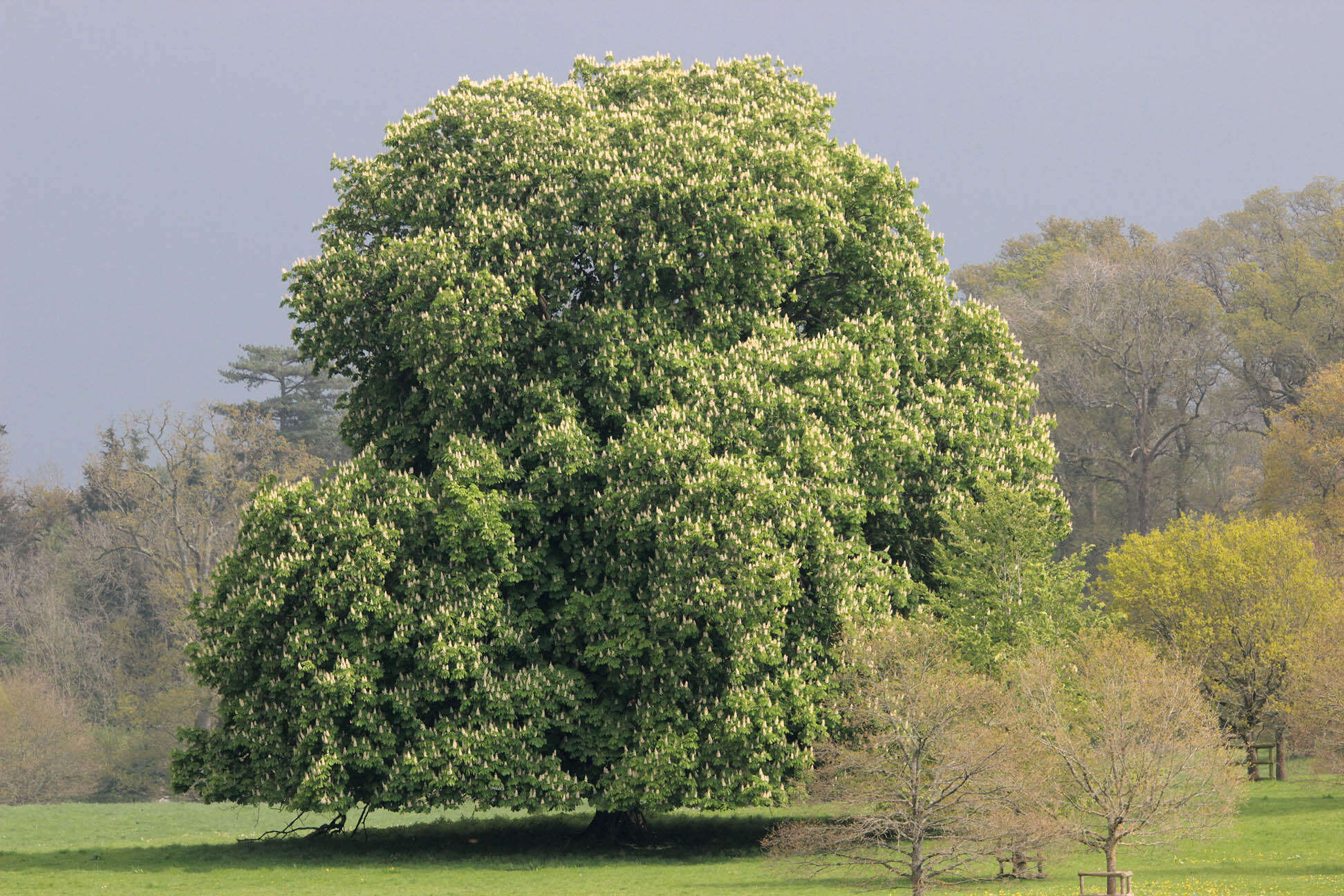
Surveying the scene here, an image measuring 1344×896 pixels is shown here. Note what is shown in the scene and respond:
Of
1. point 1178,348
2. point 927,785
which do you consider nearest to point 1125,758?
point 927,785

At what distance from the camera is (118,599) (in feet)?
240

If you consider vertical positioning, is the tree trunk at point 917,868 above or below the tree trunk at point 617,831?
above

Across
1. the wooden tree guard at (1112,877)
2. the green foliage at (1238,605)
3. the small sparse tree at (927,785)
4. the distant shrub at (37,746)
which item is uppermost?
the green foliage at (1238,605)

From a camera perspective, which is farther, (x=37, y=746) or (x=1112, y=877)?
(x=37, y=746)

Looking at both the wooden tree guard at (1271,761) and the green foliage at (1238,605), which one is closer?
the green foliage at (1238,605)

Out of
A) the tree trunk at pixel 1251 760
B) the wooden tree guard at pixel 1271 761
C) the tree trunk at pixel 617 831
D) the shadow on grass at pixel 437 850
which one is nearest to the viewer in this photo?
the shadow on grass at pixel 437 850

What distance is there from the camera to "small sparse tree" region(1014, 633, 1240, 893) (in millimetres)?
21391

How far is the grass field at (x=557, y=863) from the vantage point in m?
24.7

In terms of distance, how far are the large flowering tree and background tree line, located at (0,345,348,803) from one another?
1076 inches

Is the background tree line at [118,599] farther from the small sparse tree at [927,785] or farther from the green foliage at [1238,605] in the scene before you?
the small sparse tree at [927,785]

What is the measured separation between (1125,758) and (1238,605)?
828 inches

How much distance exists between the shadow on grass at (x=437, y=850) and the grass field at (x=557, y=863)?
0.21 ft

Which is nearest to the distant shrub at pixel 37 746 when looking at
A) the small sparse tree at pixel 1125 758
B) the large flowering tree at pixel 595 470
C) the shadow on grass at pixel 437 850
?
the shadow on grass at pixel 437 850

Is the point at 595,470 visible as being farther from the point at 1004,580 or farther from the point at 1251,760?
the point at 1251,760
